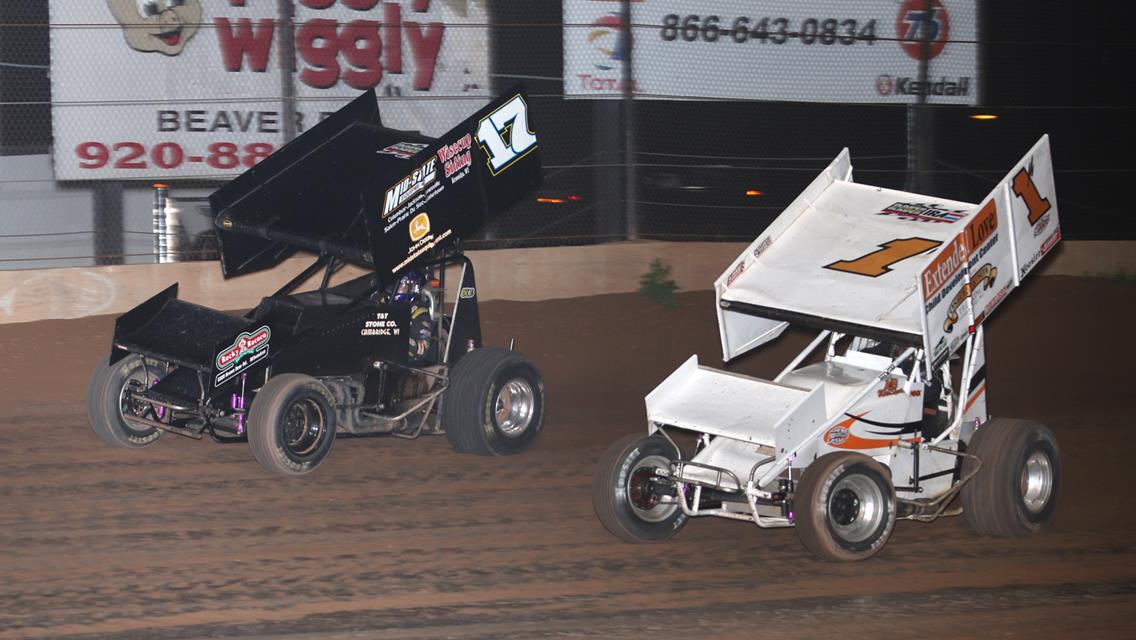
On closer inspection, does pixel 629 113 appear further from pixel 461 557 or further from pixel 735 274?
pixel 461 557

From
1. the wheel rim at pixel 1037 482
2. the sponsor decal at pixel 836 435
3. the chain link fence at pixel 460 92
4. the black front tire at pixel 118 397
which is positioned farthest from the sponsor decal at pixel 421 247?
the chain link fence at pixel 460 92

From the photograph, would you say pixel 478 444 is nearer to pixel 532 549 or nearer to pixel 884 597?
pixel 532 549

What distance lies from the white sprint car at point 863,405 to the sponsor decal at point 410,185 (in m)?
2.26

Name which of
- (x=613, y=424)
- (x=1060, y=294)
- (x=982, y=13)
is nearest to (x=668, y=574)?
(x=613, y=424)

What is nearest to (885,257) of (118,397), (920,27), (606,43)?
(118,397)

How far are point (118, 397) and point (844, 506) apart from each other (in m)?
4.88

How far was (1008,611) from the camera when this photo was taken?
6.86 metres

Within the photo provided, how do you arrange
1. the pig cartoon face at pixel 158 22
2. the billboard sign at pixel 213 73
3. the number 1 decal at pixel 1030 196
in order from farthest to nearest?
the pig cartoon face at pixel 158 22 → the billboard sign at pixel 213 73 → the number 1 decal at pixel 1030 196

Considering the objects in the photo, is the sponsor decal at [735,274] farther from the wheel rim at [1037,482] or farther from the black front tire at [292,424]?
the black front tire at [292,424]

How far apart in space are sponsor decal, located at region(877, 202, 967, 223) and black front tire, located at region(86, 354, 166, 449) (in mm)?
4799

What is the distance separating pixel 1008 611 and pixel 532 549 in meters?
2.47

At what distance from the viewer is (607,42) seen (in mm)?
14539

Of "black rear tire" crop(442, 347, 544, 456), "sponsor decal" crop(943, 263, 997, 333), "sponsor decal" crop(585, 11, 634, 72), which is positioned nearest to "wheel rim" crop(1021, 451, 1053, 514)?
"sponsor decal" crop(943, 263, 997, 333)

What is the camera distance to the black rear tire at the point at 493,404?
9531 mm
